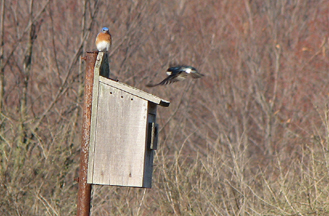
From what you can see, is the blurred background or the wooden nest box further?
the blurred background

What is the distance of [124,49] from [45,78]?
142 cm

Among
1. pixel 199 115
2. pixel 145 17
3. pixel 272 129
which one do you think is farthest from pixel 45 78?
pixel 272 129

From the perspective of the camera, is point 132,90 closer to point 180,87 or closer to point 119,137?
point 119,137

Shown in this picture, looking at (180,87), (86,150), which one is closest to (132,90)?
(86,150)

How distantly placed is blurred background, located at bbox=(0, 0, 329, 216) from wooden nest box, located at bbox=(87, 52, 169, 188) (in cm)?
178

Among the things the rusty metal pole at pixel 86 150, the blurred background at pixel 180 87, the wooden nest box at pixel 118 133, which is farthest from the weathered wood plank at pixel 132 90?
the blurred background at pixel 180 87

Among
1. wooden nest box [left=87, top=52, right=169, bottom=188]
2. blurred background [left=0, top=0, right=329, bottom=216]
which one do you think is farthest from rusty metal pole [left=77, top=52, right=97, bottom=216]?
blurred background [left=0, top=0, right=329, bottom=216]

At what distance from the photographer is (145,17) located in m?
10.1

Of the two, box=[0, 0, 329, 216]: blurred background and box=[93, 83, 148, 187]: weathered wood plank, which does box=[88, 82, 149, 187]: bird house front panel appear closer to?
A: box=[93, 83, 148, 187]: weathered wood plank

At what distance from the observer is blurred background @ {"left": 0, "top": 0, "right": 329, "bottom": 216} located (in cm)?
665

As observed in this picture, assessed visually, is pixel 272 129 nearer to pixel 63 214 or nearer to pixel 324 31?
pixel 324 31

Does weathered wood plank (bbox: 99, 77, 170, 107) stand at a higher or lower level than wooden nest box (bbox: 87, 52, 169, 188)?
higher

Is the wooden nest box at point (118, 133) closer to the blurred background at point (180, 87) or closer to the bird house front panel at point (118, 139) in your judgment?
the bird house front panel at point (118, 139)

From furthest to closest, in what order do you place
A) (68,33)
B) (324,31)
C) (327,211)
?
(324,31) → (68,33) → (327,211)
